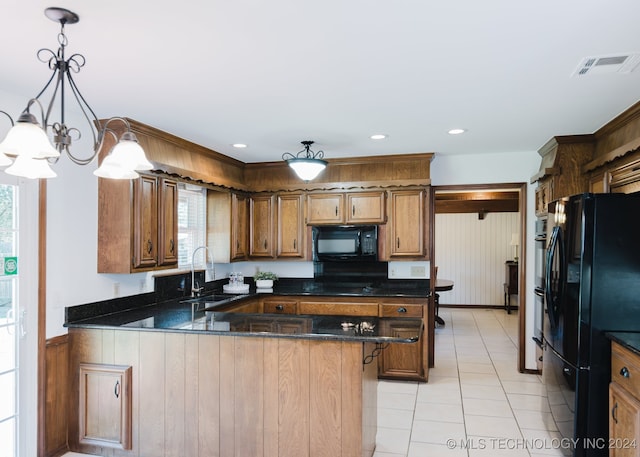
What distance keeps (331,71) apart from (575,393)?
2402 mm

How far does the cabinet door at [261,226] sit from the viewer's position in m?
5.18

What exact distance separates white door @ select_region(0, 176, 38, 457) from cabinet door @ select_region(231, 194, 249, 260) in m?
2.17

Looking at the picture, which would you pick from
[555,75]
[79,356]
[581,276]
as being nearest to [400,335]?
[581,276]

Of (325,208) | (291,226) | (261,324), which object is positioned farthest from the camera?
(291,226)

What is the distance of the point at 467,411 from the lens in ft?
12.3

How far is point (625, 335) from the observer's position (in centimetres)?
250

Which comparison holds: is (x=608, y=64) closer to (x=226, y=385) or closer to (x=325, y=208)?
(x=226, y=385)

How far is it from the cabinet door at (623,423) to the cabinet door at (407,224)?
246 centimetres

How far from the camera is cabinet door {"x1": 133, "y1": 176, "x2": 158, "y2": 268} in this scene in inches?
130

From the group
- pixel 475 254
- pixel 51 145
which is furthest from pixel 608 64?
pixel 475 254

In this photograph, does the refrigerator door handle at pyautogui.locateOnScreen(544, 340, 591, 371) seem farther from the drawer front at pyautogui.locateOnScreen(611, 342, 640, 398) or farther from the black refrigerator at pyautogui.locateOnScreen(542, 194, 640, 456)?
the drawer front at pyautogui.locateOnScreen(611, 342, 640, 398)

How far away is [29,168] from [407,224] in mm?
3693

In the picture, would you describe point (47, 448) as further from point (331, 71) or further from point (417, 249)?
point (417, 249)

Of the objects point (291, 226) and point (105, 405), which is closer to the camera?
point (105, 405)
